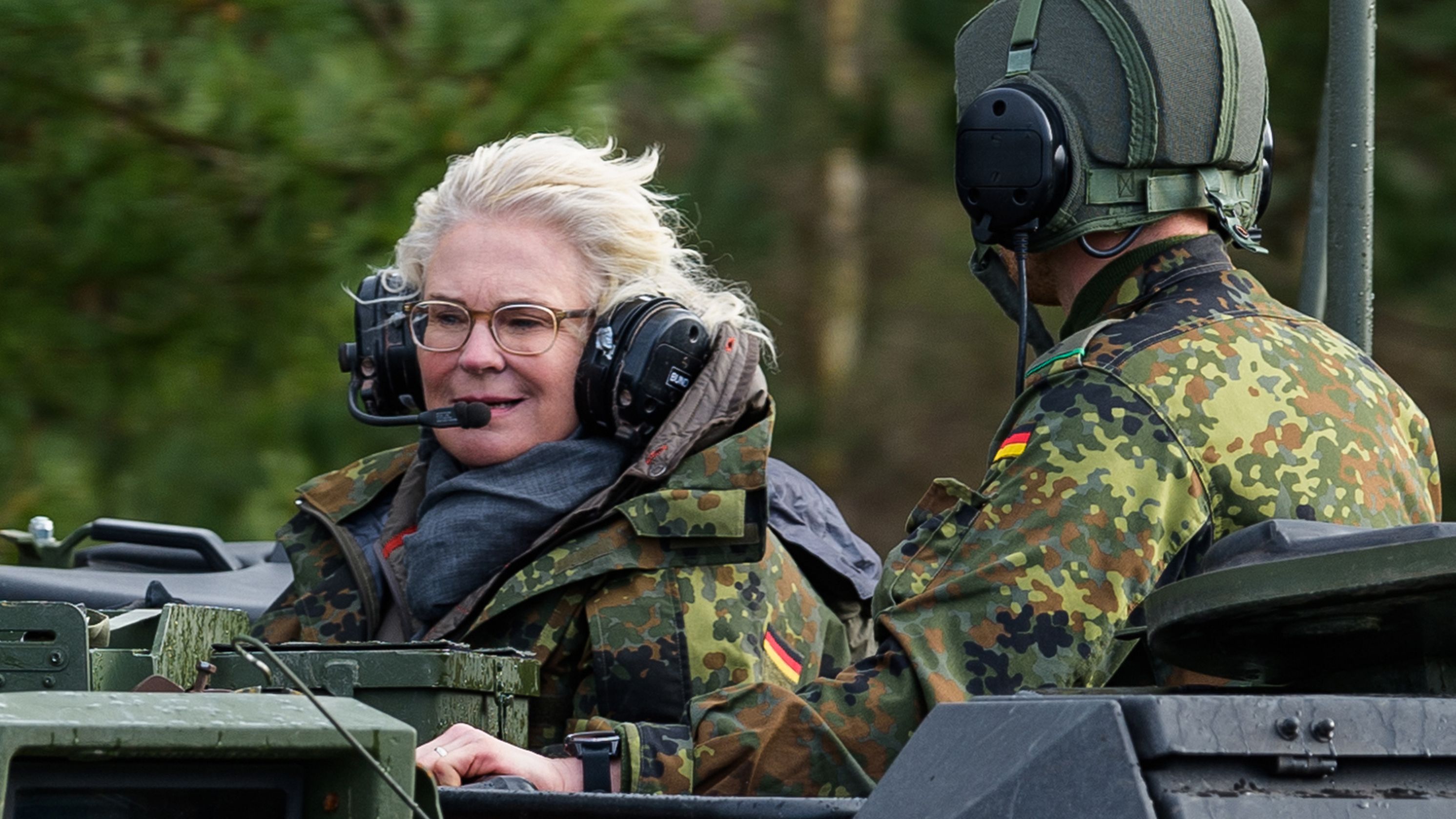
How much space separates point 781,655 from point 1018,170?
1.07m

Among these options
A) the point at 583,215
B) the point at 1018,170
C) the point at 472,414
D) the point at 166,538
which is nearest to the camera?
the point at 1018,170

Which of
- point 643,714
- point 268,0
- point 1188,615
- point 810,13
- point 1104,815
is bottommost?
point 643,714

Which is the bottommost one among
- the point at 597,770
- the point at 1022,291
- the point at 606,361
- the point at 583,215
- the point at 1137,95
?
the point at 597,770

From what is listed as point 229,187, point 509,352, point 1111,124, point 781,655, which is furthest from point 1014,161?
point 229,187

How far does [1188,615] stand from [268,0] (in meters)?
4.17

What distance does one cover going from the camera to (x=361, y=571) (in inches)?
140

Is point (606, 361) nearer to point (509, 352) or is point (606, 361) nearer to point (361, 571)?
point (509, 352)

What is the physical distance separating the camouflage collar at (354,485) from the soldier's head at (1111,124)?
1443 millimetres

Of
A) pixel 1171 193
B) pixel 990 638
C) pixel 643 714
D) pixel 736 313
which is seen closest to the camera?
pixel 990 638

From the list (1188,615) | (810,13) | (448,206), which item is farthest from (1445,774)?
(810,13)

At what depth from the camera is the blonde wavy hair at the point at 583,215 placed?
143 inches

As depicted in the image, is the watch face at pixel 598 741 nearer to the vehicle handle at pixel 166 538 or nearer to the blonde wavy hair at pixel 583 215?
the blonde wavy hair at pixel 583 215

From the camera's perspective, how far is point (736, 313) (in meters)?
3.69

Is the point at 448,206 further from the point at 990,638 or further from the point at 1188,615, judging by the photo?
the point at 1188,615
